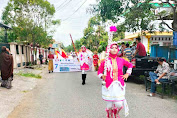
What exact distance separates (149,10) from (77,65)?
29.8ft

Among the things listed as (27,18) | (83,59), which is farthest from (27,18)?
(83,59)

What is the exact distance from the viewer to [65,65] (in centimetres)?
1752

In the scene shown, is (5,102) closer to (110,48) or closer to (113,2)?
(110,48)

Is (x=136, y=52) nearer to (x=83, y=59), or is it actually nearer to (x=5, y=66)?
(x=83, y=59)

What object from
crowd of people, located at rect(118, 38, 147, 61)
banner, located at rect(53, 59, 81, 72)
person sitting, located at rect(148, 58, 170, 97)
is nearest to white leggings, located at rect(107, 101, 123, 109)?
person sitting, located at rect(148, 58, 170, 97)

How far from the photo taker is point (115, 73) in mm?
4121

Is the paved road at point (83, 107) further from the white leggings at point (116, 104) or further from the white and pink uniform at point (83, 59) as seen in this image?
the white and pink uniform at point (83, 59)

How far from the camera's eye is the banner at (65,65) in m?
17.4

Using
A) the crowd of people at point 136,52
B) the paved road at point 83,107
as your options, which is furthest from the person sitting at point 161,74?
the crowd of people at point 136,52

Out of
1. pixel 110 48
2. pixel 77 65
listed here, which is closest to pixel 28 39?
pixel 77 65

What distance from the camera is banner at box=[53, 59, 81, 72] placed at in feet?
57.1

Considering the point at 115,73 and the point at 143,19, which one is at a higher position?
the point at 143,19

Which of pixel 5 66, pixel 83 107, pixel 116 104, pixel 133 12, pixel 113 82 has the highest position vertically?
pixel 133 12

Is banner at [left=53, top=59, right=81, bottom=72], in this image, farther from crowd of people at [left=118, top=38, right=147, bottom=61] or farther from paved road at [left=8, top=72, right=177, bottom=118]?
paved road at [left=8, top=72, right=177, bottom=118]
